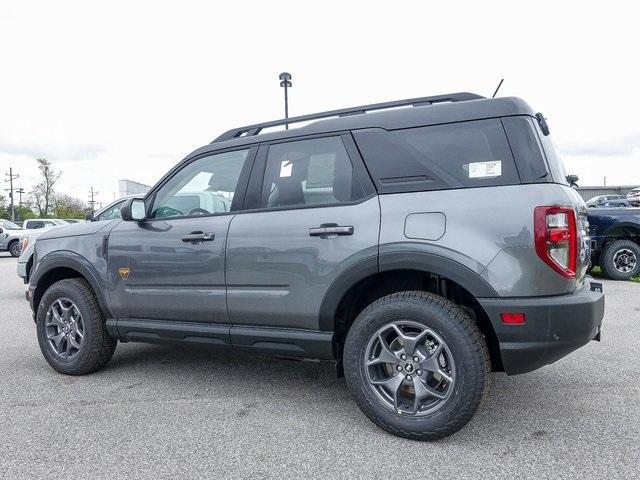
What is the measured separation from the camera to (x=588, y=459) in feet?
8.73

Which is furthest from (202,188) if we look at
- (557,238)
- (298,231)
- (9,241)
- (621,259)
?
(9,241)

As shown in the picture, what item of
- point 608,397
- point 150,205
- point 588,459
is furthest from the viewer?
point 150,205

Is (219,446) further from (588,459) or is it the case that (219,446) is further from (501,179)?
(501,179)

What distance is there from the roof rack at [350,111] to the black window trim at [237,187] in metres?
0.17

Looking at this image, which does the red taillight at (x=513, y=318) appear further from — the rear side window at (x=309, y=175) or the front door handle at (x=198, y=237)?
the front door handle at (x=198, y=237)

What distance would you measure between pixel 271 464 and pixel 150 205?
223 centimetres

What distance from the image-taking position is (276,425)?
3.17 meters

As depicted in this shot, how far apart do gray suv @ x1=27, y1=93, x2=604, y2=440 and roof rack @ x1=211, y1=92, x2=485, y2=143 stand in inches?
0.4

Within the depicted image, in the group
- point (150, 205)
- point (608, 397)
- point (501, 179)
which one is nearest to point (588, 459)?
point (608, 397)

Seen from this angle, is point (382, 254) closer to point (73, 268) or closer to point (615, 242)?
point (73, 268)

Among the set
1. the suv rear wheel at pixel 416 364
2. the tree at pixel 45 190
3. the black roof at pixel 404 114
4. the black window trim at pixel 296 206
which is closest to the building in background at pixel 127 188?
the black roof at pixel 404 114

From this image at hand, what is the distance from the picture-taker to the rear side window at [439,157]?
288 cm

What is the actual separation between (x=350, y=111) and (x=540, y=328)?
1.81 meters

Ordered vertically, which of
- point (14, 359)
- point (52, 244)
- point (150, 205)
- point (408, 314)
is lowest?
point (14, 359)
